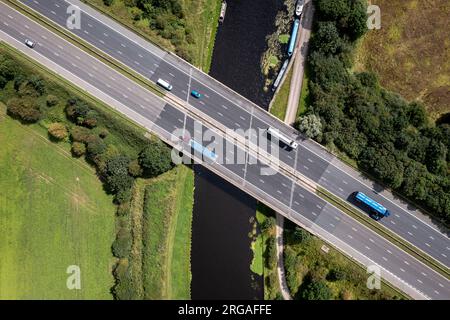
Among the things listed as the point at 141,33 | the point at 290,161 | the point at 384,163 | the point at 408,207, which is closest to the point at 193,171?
the point at 290,161

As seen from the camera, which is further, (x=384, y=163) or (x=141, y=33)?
(x=141, y=33)

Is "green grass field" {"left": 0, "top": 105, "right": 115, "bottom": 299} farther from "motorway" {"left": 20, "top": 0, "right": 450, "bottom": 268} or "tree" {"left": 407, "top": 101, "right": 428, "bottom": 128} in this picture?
"tree" {"left": 407, "top": 101, "right": 428, "bottom": 128}

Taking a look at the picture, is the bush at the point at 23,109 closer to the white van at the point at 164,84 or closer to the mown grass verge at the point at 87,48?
the mown grass verge at the point at 87,48

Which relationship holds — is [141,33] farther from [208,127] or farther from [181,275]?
[181,275]

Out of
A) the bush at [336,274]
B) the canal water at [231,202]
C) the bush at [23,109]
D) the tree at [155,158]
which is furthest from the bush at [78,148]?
the bush at [336,274]

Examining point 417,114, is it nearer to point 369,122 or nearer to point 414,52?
point 369,122
